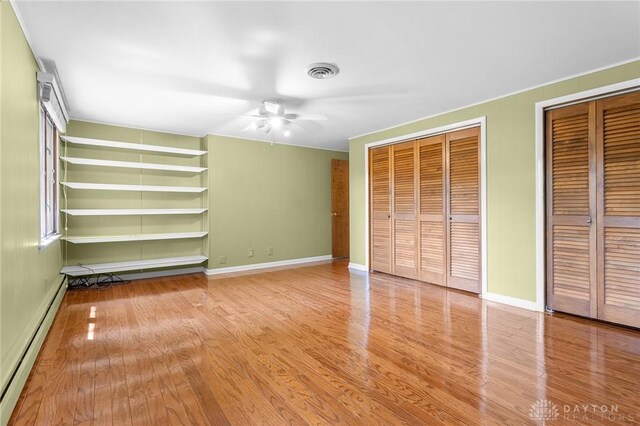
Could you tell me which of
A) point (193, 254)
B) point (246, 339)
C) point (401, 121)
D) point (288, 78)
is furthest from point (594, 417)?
point (193, 254)

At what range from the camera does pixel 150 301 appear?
3.79 meters

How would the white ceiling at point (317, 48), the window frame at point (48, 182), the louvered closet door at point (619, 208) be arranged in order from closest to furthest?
the white ceiling at point (317, 48)
the louvered closet door at point (619, 208)
the window frame at point (48, 182)

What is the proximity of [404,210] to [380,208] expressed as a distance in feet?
1.59

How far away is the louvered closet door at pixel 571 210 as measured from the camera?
3.00m

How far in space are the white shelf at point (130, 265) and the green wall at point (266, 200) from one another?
0.36 metres

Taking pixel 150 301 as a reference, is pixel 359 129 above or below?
above

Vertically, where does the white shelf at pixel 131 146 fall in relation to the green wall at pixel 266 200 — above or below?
above

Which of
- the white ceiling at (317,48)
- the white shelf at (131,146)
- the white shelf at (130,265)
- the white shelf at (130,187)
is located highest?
the white ceiling at (317,48)

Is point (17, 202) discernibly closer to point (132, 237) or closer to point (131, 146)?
point (132, 237)

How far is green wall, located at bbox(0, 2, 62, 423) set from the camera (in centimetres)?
185

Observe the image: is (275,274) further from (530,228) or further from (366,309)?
(530,228)

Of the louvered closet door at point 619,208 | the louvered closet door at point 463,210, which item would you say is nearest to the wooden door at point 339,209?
the louvered closet door at point 463,210

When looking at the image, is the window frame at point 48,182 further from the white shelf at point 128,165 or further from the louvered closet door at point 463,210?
the louvered closet door at point 463,210

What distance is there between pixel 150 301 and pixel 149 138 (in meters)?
2.56
